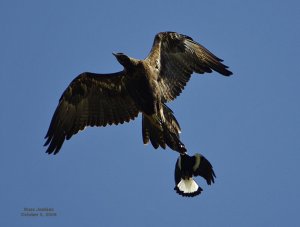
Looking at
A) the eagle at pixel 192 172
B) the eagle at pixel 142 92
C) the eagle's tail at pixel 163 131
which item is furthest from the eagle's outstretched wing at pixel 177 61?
the eagle at pixel 192 172

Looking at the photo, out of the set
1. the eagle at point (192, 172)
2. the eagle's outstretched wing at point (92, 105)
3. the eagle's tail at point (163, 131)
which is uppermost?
the eagle's outstretched wing at point (92, 105)

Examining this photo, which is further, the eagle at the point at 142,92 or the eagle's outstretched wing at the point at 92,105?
the eagle's outstretched wing at the point at 92,105

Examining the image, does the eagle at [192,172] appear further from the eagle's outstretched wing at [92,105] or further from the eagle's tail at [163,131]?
the eagle's outstretched wing at [92,105]

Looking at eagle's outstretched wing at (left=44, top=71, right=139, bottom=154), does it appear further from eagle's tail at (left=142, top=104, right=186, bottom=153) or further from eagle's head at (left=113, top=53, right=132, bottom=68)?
eagle's tail at (left=142, top=104, right=186, bottom=153)

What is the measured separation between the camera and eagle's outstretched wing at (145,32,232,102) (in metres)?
15.7

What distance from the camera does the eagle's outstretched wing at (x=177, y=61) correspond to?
51.6 ft

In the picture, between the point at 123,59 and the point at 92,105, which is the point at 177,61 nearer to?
the point at 123,59

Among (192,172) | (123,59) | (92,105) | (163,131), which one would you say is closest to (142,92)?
(123,59)

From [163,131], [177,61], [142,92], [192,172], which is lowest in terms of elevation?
[192,172]

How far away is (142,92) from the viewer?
14.7m

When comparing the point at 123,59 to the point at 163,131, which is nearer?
the point at 163,131

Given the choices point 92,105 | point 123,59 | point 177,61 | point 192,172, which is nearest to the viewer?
point 123,59

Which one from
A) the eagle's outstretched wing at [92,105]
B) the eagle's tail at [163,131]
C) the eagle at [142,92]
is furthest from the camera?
the eagle's outstretched wing at [92,105]

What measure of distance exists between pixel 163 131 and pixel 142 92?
3.29 feet
